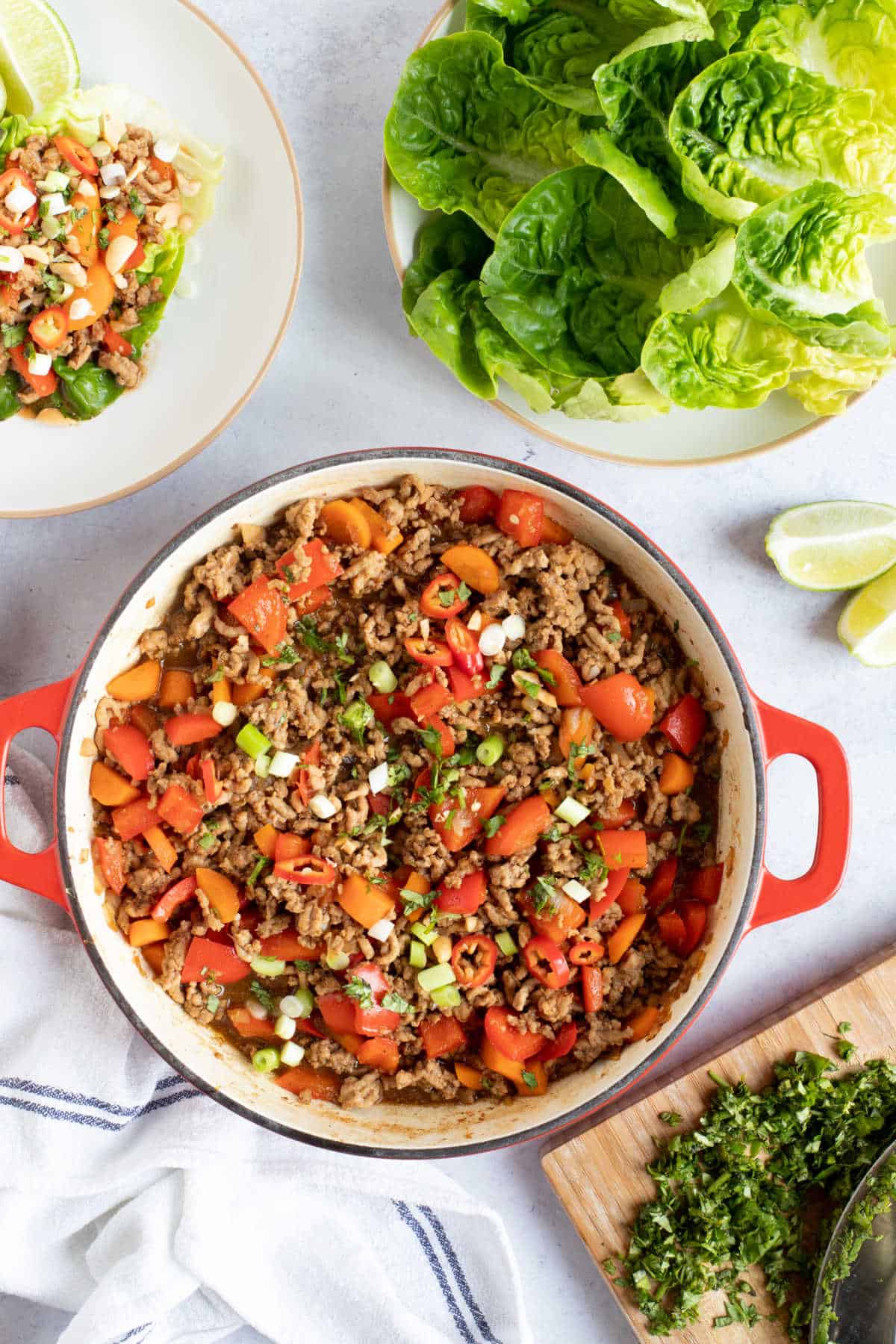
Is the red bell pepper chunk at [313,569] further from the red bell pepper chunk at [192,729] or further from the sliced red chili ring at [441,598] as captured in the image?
the red bell pepper chunk at [192,729]

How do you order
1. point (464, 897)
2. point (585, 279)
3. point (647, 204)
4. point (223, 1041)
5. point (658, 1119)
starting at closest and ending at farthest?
point (647, 204)
point (585, 279)
point (464, 897)
point (223, 1041)
point (658, 1119)

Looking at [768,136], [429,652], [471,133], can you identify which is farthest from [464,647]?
[768,136]

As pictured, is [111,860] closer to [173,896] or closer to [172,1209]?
[173,896]

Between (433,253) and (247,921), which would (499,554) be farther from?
(247,921)

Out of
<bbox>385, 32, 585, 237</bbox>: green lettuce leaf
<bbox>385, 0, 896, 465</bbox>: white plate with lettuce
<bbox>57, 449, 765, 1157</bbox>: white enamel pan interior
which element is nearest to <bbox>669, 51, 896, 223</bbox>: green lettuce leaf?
<bbox>385, 0, 896, 465</bbox>: white plate with lettuce

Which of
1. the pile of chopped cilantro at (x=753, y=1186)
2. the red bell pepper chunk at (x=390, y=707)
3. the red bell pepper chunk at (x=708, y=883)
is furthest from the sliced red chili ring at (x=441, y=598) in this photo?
the pile of chopped cilantro at (x=753, y=1186)

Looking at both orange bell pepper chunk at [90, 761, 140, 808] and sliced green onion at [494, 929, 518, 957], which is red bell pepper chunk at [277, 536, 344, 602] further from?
sliced green onion at [494, 929, 518, 957]
